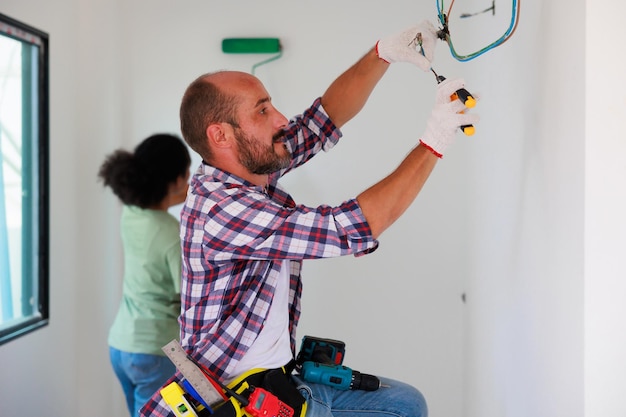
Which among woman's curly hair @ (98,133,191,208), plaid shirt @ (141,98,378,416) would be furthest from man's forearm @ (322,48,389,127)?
woman's curly hair @ (98,133,191,208)

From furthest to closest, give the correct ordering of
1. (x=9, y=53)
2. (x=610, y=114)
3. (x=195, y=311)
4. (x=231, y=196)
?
1. (x=9, y=53)
2. (x=195, y=311)
3. (x=231, y=196)
4. (x=610, y=114)

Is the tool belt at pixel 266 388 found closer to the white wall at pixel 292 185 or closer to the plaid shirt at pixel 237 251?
the plaid shirt at pixel 237 251

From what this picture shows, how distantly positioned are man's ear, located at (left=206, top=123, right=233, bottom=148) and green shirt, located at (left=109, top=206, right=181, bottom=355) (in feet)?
3.25

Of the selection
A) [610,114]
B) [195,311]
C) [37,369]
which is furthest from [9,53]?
[610,114]

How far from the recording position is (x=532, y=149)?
1.28m

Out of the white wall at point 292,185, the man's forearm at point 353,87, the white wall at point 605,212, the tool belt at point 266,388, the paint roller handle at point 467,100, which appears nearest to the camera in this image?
the white wall at point 605,212

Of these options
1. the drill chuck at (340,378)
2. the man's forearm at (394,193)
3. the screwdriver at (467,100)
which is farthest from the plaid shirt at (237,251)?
the screwdriver at (467,100)

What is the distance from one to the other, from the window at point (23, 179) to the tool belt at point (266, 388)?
52.0 inches

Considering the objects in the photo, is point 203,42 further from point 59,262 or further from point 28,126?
point 59,262

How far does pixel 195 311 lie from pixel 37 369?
4.63 feet

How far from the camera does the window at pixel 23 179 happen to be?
8.02 ft

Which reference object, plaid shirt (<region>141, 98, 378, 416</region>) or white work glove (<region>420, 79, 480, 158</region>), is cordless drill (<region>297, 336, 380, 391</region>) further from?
white work glove (<region>420, 79, 480, 158</region>)

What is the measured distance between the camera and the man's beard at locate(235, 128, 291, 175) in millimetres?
1503

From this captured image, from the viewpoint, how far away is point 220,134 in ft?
4.99
